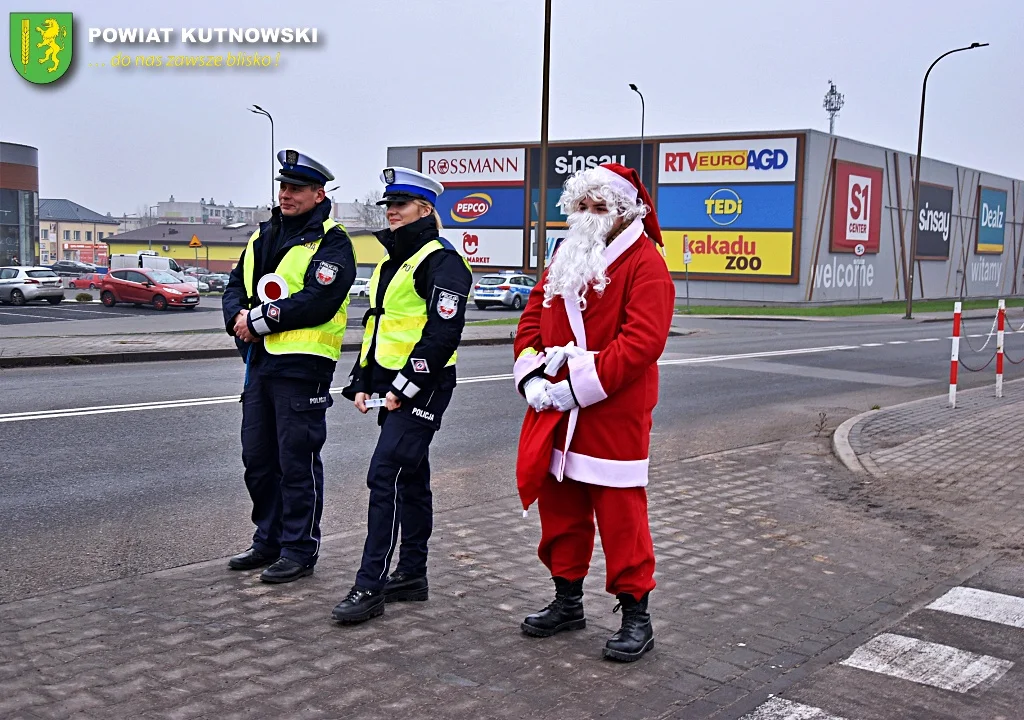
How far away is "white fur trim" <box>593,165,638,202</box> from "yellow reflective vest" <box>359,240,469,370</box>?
786 mm

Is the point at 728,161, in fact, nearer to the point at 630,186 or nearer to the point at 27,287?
the point at 27,287

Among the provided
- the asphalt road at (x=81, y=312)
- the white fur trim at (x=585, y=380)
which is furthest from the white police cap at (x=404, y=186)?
the asphalt road at (x=81, y=312)

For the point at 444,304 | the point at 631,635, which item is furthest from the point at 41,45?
the point at 631,635

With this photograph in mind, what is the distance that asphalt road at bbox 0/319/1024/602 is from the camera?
5.88 metres

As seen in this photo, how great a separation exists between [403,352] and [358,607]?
3.68 feet

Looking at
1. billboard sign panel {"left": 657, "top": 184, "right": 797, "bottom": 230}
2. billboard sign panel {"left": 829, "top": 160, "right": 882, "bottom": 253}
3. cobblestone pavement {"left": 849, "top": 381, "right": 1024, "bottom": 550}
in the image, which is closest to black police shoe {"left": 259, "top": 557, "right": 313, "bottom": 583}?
cobblestone pavement {"left": 849, "top": 381, "right": 1024, "bottom": 550}

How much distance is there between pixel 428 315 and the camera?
15.4 ft

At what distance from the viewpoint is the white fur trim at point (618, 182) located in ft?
13.9

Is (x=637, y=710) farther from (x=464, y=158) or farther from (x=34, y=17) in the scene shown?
(x=464, y=158)

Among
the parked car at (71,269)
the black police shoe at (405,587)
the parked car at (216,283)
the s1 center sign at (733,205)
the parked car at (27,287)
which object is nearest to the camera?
the black police shoe at (405,587)

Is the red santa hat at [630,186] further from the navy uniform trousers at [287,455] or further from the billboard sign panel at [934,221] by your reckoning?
the billboard sign panel at [934,221]

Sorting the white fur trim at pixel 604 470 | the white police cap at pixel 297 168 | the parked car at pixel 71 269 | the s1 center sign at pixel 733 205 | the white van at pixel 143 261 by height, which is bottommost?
the parked car at pixel 71 269

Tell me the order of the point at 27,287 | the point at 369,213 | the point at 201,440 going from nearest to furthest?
1. the point at 201,440
2. the point at 27,287
3. the point at 369,213

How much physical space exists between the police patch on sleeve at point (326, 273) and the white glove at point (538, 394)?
1329 mm
